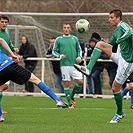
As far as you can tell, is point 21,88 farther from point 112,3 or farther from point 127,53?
point 127,53

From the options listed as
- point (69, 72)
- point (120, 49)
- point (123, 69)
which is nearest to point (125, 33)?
point (120, 49)

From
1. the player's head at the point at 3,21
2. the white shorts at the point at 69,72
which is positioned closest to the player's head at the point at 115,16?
the player's head at the point at 3,21

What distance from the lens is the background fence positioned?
21.9 m

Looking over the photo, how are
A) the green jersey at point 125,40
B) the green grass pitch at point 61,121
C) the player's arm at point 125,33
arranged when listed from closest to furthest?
the green grass pitch at point 61,121 < the player's arm at point 125,33 < the green jersey at point 125,40

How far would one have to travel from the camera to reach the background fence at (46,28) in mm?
21891

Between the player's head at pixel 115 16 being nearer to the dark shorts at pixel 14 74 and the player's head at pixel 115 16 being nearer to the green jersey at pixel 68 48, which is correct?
the dark shorts at pixel 14 74

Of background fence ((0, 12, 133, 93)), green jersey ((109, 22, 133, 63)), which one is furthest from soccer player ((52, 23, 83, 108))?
green jersey ((109, 22, 133, 63))

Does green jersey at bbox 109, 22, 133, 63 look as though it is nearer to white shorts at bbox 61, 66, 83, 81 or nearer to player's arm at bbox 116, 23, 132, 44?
player's arm at bbox 116, 23, 132, 44

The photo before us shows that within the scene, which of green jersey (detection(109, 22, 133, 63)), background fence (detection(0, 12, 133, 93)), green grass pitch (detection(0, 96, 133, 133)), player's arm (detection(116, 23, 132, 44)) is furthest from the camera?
background fence (detection(0, 12, 133, 93))

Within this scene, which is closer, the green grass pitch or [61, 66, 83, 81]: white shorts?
the green grass pitch

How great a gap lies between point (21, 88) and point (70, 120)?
10.1 metres

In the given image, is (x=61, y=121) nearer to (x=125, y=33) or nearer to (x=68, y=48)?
(x=125, y=33)

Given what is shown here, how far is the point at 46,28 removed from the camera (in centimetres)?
2338

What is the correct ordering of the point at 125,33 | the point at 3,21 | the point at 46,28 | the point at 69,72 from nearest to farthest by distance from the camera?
the point at 125,33
the point at 3,21
the point at 69,72
the point at 46,28
